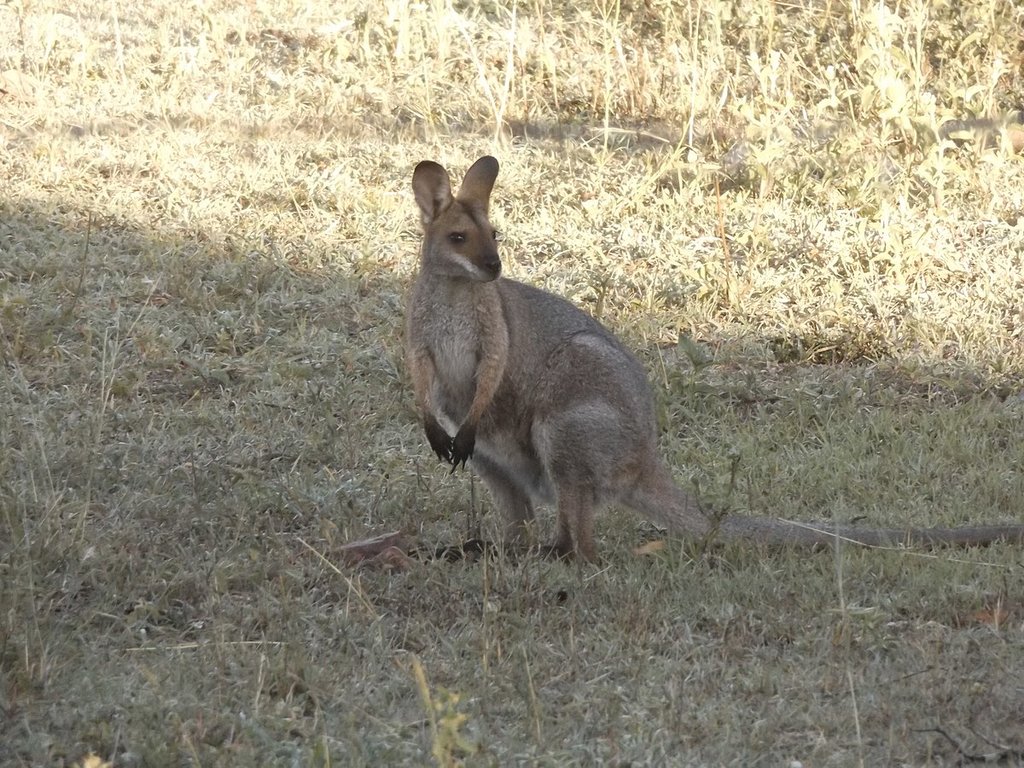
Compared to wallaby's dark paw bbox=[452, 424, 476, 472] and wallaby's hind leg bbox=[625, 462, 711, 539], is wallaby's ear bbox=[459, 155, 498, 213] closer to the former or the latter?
wallaby's dark paw bbox=[452, 424, 476, 472]

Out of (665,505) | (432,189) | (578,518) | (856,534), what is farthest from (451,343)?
(856,534)

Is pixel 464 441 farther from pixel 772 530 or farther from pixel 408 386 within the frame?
pixel 408 386

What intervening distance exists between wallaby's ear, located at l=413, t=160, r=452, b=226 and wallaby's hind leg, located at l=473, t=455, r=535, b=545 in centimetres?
83

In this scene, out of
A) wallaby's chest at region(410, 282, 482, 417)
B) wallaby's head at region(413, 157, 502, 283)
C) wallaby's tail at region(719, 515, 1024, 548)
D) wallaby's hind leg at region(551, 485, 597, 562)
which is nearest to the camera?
wallaby's tail at region(719, 515, 1024, 548)

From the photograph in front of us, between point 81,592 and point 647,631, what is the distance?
1.61 metres

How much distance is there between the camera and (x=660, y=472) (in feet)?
14.9

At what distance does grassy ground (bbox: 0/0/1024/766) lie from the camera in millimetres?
3400

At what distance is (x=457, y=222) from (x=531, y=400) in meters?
0.62

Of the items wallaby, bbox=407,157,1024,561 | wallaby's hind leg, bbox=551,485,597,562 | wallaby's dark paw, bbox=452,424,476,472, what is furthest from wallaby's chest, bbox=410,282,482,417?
wallaby's hind leg, bbox=551,485,597,562

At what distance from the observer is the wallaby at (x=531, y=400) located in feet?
14.3

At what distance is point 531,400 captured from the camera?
454 centimetres

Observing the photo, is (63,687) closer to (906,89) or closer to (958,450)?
(958,450)

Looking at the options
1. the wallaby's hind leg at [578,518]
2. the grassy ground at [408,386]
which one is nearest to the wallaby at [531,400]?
the wallaby's hind leg at [578,518]

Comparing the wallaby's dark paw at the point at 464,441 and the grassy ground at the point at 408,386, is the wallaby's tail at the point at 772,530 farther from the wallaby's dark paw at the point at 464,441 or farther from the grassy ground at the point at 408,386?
the wallaby's dark paw at the point at 464,441
